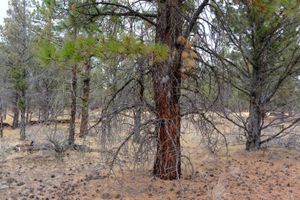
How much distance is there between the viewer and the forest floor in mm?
5801

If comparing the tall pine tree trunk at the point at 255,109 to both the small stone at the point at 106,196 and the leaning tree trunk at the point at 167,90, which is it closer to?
the leaning tree trunk at the point at 167,90

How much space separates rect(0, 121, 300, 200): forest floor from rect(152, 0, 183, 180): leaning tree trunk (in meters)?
0.43

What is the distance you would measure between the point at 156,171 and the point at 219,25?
2.87 m

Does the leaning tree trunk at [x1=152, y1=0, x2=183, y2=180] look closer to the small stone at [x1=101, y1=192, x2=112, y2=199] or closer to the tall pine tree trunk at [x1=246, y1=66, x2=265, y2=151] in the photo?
the small stone at [x1=101, y1=192, x2=112, y2=199]

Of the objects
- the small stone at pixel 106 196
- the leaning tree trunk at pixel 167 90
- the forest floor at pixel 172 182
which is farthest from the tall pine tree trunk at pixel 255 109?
the small stone at pixel 106 196

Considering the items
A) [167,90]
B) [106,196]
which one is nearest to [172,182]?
[106,196]

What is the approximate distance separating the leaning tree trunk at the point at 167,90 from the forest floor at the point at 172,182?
426 mm

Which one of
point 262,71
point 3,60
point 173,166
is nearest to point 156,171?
point 173,166

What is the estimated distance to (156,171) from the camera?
650 cm

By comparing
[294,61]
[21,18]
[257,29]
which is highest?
[21,18]

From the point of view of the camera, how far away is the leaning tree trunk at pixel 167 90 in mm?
5918

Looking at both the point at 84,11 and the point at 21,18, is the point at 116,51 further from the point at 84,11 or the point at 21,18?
the point at 21,18

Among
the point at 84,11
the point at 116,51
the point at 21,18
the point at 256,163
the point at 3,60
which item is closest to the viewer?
the point at 116,51

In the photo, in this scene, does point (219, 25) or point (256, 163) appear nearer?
point (219, 25)
